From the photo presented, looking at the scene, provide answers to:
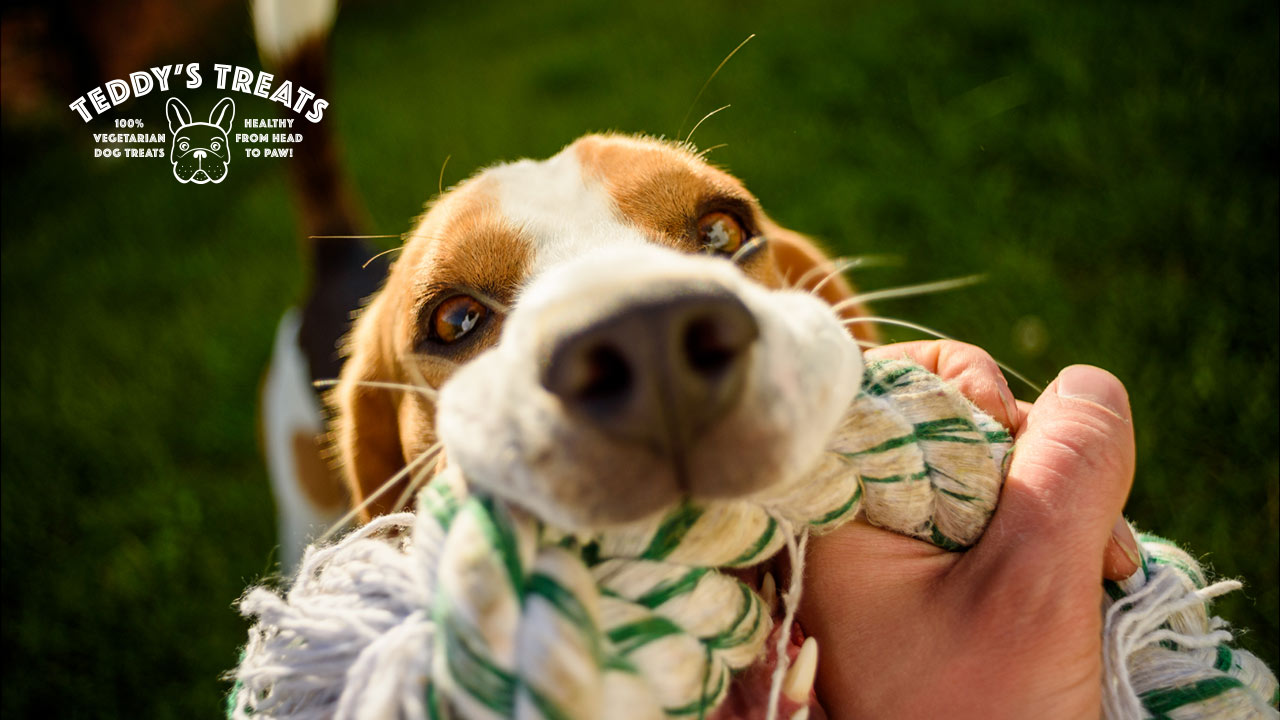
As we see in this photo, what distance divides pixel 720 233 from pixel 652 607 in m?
1.02

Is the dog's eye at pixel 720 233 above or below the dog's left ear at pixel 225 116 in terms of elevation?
below

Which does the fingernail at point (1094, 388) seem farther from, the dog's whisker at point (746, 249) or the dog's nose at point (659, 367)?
the dog's nose at point (659, 367)

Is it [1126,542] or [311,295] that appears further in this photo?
[311,295]

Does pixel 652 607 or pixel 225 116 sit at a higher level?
pixel 225 116

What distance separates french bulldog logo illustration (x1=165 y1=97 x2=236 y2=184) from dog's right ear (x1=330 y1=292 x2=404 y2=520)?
126 inches

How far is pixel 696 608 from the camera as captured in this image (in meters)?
1.04

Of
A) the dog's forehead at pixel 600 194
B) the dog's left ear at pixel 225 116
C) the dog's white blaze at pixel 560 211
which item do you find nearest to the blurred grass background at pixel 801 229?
the dog's left ear at pixel 225 116

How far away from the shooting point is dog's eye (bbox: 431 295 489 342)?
1.72 meters

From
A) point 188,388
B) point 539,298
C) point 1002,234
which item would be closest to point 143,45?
point 188,388

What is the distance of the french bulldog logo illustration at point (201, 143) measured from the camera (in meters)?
5.37

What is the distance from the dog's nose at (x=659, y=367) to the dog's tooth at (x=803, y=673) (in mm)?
363

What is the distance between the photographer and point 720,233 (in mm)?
1832

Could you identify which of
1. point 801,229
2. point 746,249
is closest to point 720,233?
point 746,249

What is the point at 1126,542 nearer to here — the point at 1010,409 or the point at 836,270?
the point at 1010,409
